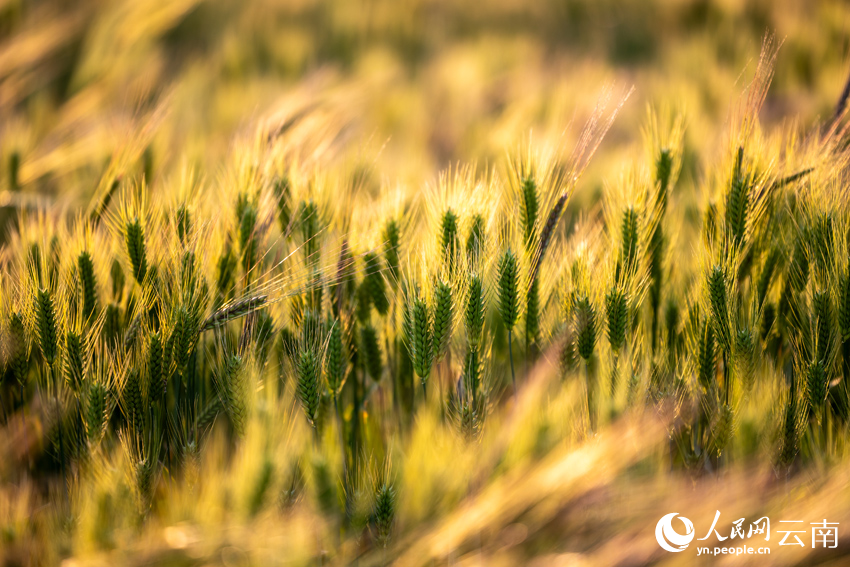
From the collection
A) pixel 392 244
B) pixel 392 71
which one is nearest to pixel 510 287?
pixel 392 244

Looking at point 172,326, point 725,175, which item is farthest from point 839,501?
point 172,326

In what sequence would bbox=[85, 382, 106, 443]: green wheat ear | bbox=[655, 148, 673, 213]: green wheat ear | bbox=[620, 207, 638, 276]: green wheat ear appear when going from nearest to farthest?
bbox=[85, 382, 106, 443]: green wheat ear
bbox=[620, 207, 638, 276]: green wheat ear
bbox=[655, 148, 673, 213]: green wheat ear

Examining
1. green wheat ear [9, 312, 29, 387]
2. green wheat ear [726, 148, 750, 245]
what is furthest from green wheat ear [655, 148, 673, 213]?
green wheat ear [9, 312, 29, 387]

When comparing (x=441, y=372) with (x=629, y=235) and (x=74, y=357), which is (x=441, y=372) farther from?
(x=74, y=357)

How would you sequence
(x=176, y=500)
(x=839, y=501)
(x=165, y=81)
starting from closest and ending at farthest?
(x=839, y=501)
(x=176, y=500)
(x=165, y=81)

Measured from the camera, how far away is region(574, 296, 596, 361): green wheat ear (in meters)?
0.65

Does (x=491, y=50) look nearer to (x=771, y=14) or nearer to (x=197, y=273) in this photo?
(x=771, y=14)

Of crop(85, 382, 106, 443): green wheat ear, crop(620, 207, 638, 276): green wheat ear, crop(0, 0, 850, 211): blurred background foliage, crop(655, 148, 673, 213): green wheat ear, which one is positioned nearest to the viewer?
crop(85, 382, 106, 443): green wheat ear

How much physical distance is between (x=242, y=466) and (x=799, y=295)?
2.60 ft

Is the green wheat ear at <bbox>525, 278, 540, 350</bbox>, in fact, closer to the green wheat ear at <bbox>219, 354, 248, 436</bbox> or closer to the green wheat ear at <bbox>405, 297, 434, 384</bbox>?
the green wheat ear at <bbox>405, 297, 434, 384</bbox>

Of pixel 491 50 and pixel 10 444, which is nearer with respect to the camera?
pixel 10 444

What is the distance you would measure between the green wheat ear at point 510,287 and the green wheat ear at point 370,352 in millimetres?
221

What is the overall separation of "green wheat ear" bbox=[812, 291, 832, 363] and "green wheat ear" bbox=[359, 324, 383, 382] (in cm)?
58

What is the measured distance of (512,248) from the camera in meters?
0.67
